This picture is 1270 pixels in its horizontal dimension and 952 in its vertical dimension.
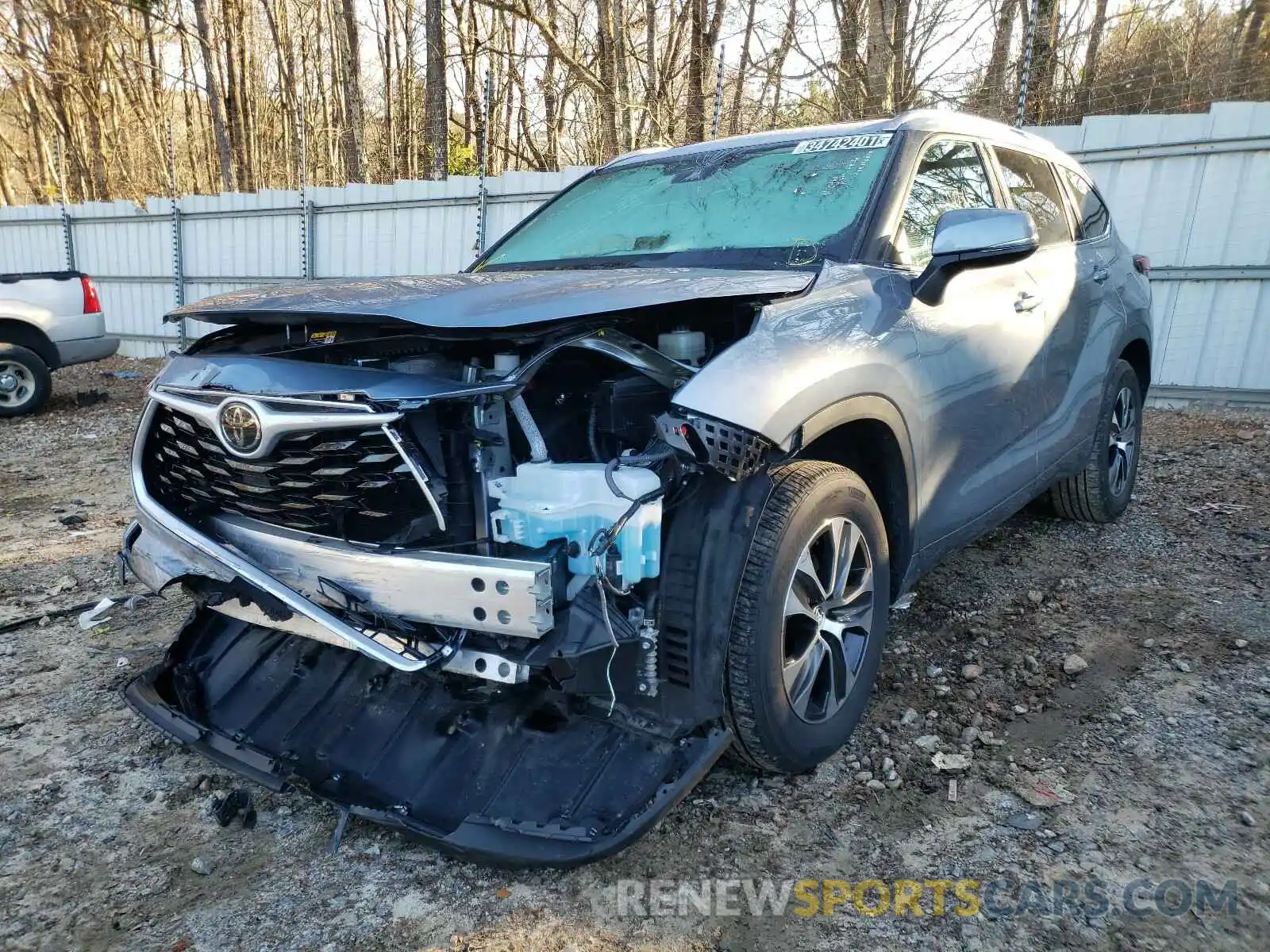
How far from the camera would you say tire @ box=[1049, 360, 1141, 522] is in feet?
13.7

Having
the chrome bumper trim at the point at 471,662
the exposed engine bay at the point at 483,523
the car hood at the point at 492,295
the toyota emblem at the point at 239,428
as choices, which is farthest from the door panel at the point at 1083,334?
the toyota emblem at the point at 239,428

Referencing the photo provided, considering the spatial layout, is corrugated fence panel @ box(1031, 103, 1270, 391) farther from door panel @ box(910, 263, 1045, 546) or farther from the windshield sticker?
the windshield sticker

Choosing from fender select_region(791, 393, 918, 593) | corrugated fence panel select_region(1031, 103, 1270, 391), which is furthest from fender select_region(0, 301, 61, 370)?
corrugated fence panel select_region(1031, 103, 1270, 391)

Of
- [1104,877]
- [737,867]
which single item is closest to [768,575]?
[737,867]

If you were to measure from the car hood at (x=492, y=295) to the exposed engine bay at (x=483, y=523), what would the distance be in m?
0.05

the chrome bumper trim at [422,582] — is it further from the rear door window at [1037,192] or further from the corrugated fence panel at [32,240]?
the corrugated fence panel at [32,240]

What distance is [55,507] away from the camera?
5.48 meters

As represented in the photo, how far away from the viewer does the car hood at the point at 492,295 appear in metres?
1.98

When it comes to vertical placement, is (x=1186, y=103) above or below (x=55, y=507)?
above

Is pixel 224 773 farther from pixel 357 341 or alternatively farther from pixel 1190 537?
pixel 1190 537

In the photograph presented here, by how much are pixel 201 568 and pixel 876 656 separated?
1.93m

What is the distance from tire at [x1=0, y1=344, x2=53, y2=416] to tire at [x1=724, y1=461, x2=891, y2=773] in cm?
872

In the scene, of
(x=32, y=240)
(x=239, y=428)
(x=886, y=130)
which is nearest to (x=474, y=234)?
(x=886, y=130)

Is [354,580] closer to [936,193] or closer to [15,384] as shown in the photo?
[936,193]
